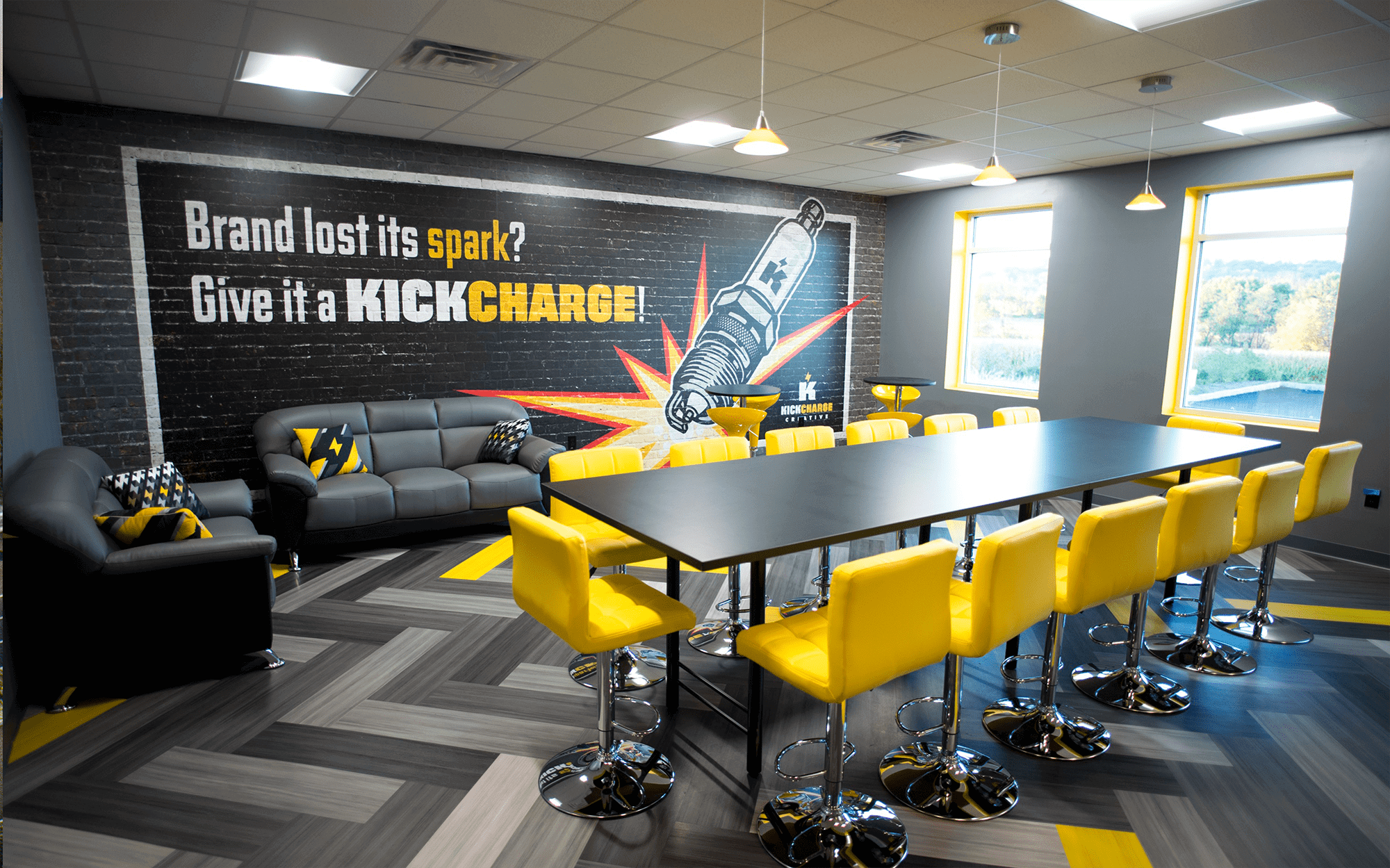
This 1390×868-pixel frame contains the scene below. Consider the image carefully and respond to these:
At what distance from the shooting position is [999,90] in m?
4.75

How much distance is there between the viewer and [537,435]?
7195 millimetres

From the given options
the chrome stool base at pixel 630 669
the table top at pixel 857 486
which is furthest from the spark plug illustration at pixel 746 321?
the chrome stool base at pixel 630 669

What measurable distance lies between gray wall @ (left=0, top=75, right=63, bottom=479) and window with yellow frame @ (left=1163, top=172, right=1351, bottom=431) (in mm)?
7889

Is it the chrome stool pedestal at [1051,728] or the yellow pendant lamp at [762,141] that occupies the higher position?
the yellow pendant lamp at [762,141]

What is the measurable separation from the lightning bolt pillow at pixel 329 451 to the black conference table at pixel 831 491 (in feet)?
9.65

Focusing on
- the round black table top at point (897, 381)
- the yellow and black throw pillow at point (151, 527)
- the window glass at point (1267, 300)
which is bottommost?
the yellow and black throw pillow at point (151, 527)

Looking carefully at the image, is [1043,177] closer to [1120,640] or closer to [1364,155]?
[1364,155]

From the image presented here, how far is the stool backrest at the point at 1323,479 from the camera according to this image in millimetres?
4176

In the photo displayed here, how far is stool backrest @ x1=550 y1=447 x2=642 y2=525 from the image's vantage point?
12.4 ft

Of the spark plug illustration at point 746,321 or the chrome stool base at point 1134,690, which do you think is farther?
the spark plug illustration at point 746,321

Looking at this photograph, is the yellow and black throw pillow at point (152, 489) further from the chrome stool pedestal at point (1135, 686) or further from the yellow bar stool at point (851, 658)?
the chrome stool pedestal at point (1135, 686)

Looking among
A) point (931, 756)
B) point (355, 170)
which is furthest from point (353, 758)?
point (355, 170)

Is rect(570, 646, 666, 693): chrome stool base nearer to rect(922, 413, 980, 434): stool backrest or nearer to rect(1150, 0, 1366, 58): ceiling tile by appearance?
rect(922, 413, 980, 434): stool backrest

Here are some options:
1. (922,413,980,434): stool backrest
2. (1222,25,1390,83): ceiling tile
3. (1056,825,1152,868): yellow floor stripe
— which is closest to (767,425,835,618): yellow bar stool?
(922,413,980,434): stool backrest
